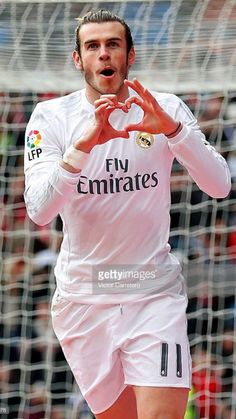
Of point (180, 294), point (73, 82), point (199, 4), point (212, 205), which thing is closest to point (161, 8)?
point (199, 4)

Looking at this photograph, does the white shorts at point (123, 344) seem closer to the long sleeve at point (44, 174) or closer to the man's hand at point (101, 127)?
the long sleeve at point (44, 174)

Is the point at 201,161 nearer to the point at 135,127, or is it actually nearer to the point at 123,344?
the point at 135,127

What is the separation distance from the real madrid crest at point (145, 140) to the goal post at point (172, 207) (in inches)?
77.9

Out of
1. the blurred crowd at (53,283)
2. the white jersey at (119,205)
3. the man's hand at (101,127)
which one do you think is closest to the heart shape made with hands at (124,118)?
the white jersey at (119,205)

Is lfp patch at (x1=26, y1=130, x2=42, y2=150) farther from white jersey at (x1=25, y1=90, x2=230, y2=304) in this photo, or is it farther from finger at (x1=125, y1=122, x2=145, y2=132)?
finger at (x1=125, y1=122, x2=145, y2=132)

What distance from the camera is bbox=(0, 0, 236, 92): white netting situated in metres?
5.69

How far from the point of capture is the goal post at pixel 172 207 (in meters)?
5.79

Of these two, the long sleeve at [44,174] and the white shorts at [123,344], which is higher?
the long sleeve at [44,174]

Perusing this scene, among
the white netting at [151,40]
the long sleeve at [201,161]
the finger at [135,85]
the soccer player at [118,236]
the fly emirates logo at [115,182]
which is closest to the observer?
the finger at [135,85]

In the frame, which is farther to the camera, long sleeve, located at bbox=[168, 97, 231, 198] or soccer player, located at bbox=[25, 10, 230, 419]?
soccer player, located at bbox=[25, 10, 230, 419]

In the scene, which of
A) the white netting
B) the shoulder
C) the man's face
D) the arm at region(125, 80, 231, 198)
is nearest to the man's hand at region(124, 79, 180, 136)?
the arm at region(125, 80, 231, 198)

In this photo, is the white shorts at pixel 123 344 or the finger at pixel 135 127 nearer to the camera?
the finger at pixel 135 127

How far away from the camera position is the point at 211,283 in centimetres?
659

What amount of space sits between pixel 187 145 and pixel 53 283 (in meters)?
3.45
